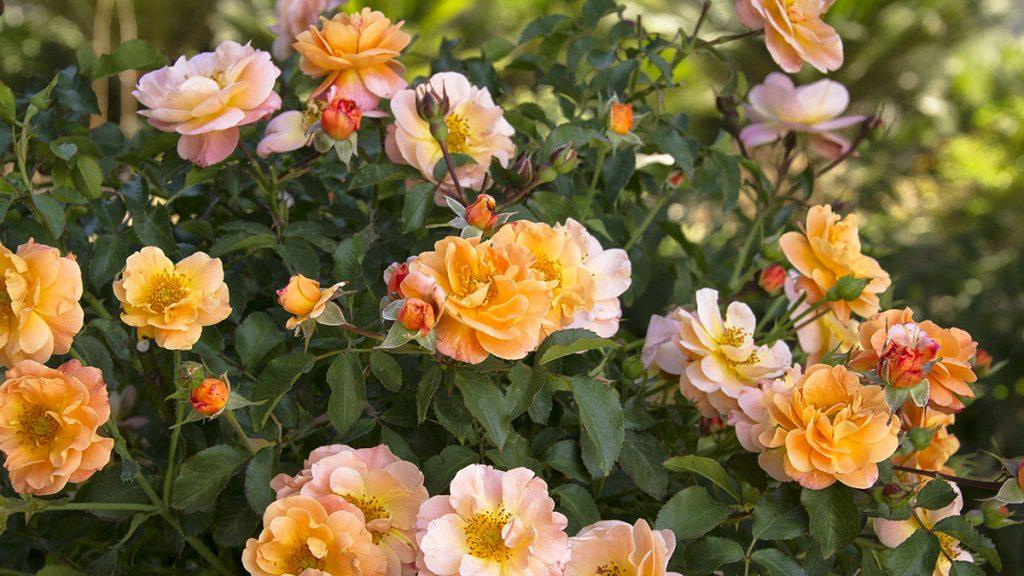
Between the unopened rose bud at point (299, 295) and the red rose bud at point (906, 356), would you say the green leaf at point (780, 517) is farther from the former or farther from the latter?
the unopened rose bud at point (299, 295)

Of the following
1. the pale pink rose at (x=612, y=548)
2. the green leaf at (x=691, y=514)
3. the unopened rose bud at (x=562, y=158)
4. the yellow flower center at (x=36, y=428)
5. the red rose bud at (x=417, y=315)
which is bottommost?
→ the green leaf at (x=691, y=514)

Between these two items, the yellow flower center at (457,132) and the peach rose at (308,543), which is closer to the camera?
the peach rose at (308,543)

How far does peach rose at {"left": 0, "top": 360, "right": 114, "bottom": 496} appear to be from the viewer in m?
0.44

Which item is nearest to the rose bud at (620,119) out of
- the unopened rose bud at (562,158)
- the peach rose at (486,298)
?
the unopened rose bud at (562,158)

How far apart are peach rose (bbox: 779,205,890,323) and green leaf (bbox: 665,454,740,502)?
12 cm

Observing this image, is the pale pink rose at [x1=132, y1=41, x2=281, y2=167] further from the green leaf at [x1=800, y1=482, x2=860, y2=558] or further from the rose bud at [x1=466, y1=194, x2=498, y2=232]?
the green leaf at [x1=800, y1=482, x2=860, y2=558]

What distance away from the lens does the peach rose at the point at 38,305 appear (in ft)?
1.47

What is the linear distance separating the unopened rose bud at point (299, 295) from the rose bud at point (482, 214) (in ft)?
0.26

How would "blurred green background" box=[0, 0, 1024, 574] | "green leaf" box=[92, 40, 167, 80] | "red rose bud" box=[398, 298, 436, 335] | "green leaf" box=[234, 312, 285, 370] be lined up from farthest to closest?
1. "blurred green background" box=[0, 0, 1024, 574]
2. "green leaf" box=[92, 40, 167, 80]
3. "green leaf" box=[234, 312, 285, 370]
4. "red rose bud" box=[398, 298, 436, 335]

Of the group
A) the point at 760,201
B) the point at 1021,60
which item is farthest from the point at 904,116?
the point at 760,201

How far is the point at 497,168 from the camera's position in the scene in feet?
1.77

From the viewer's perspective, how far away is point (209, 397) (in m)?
0.44

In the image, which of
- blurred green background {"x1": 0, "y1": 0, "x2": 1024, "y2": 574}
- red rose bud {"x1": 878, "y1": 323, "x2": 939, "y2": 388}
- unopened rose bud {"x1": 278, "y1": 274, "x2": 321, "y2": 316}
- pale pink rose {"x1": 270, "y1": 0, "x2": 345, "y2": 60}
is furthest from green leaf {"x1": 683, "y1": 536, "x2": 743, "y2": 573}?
blurred green background {"x1": 0, "y1": 0, "x2": 1024, "y2": 574}

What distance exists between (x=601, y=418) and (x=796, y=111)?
1.07 ft
